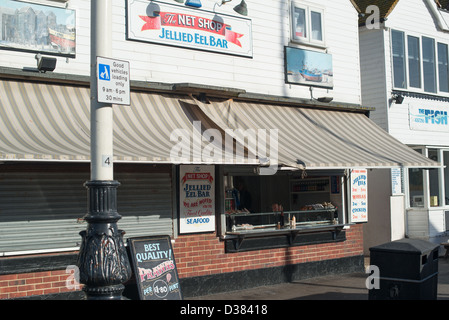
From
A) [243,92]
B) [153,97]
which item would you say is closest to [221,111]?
[243,92]

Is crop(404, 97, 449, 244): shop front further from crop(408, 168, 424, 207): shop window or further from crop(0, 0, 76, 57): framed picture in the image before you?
crop(0, 0, 76, 57): framed picture

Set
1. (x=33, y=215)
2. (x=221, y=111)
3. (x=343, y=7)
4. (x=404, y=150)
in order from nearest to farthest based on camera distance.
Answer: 1. (x=33, y=215)
2. (x=221, y=111)
3. (x=404, y=150)
4. (x=343, y=7)

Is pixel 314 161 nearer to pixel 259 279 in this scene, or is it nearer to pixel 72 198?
pixel 259 279

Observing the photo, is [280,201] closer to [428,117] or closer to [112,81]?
[428,117]

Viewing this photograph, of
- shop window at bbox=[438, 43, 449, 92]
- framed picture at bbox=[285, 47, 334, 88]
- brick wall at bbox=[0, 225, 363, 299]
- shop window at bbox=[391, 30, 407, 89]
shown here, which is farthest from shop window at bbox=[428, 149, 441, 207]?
framed picture at bbox=[285, 47, 334, 88]

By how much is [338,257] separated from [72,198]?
21.2 ft

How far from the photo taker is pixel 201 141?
10125 millimetres

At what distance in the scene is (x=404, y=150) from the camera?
43.1 ft

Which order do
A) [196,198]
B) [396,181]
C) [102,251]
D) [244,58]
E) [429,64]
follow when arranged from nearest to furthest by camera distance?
1. [102,251]
2. [196,198]
3. [244,58]
4. [396,181]
5. [429,64]

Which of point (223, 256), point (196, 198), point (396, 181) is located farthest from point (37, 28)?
point (396, 181)

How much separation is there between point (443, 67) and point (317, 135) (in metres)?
7.71

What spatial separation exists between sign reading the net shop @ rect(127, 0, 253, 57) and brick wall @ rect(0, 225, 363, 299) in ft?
11.9

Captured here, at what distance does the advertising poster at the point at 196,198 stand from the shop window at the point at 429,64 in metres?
9.02

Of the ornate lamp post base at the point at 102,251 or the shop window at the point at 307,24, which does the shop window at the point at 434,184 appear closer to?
the shop window at the point at 307,24
